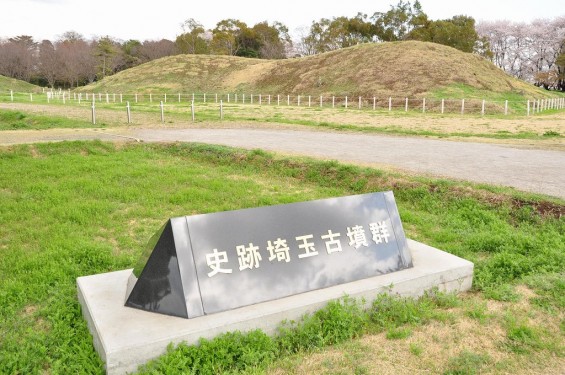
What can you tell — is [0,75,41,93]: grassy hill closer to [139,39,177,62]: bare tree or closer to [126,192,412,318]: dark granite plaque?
[139,39,177,62]: bare tree

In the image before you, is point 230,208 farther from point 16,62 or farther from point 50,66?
point 16,62

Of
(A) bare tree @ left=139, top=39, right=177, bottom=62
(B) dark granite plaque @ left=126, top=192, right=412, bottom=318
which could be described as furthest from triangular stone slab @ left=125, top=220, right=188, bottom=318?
(A) bare tree @ left=139, top=39, right=177, bottom=62

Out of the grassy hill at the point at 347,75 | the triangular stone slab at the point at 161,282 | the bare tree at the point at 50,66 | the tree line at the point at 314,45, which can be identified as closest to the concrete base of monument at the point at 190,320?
the triangular stone slab at the point at 161,282

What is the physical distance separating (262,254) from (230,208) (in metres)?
3.41

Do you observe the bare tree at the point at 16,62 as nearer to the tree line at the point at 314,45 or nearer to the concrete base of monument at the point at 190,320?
the tree line at the point at 314,45

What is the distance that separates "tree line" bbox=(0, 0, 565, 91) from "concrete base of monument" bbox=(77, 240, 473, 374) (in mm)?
55996

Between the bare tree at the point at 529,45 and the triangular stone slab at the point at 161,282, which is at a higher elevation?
the bare tree at the point at 529,45

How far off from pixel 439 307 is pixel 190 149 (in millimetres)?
8969

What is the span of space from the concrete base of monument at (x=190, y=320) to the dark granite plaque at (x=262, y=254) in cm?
10

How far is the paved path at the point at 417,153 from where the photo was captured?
9.12 m

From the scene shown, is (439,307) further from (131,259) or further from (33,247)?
(33,247)

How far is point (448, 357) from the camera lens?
11.7ft

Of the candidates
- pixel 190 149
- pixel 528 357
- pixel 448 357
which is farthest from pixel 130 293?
pixel 190 149

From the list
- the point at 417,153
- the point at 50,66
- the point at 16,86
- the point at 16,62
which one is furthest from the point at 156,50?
the point at 417,153
